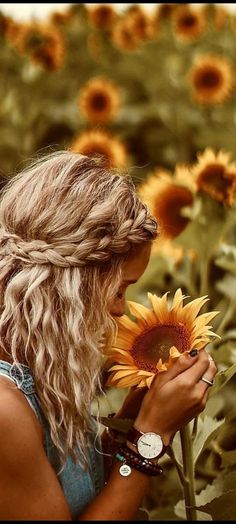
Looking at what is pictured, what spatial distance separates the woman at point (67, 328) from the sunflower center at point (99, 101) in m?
2.69

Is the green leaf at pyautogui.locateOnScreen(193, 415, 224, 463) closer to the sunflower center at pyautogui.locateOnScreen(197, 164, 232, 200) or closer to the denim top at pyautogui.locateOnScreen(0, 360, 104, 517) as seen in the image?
the denim top at pyautogui.locateOnScreen(0, 360, 104, 517)

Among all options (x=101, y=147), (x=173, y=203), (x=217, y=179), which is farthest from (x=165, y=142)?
(x=217, y=179)

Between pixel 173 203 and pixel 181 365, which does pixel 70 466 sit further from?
pixel 173 203

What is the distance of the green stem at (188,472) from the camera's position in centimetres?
144

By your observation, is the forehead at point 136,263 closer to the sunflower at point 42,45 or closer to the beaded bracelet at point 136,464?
the beaded bracelet at point 136,464

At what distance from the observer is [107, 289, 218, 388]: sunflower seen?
4.41ft

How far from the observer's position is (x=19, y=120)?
3941mm

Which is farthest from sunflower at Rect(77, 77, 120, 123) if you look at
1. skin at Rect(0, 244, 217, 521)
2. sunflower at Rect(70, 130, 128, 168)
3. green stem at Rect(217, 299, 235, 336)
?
skin at Rect(0, 244, 217, 521)

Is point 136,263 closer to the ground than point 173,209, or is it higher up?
closer to the ground

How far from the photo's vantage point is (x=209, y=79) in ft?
13.2

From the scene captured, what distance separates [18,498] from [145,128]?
11.1 feet

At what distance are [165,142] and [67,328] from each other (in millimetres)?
3045

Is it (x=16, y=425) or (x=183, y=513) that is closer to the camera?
(x=16, y=425)

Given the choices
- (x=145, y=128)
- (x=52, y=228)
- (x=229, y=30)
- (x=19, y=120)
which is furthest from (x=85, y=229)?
(x=229, y=30)
